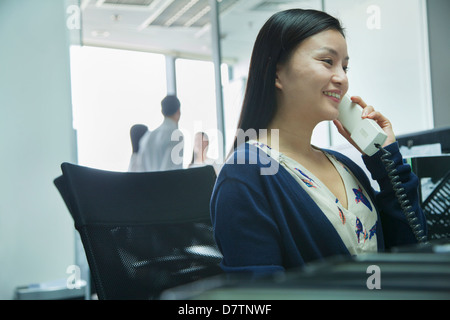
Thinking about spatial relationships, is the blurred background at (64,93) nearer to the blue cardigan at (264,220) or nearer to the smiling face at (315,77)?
the smiling face at (315,77)

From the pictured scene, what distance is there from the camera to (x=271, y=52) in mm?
947

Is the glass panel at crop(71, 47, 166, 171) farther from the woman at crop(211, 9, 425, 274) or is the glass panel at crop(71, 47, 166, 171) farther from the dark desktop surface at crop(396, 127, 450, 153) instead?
the woman at crop(211, 9, 425, 274)

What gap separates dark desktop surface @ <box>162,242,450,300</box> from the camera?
0.16 m

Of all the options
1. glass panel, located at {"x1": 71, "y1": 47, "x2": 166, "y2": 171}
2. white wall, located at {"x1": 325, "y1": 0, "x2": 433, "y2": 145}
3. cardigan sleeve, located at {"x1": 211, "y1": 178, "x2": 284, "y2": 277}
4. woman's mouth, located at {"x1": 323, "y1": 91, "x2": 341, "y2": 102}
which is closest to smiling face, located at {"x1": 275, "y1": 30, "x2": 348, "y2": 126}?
woman's mouth, located at {"x1": 323, "y1": 91, "x2": 341, "y2": 102}

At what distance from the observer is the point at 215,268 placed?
3.62 feet

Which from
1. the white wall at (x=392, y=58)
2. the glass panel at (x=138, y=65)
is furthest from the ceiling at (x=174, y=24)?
the white wall at (x=392, y=58)

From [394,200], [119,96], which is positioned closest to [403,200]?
[394,200]

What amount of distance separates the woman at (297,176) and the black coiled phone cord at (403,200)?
0.02 meters

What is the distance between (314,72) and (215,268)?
0.52 metres

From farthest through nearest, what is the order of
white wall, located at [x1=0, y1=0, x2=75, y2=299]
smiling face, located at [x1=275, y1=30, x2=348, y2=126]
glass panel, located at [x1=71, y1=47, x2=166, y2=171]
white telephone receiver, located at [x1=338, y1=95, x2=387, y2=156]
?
1. glass panel, located at [x1=71, y1=47, x2=166, y2=171]
2. white wall, located at [x1=0, y1=0, x2=75, y2=299]
3. white telephone receiver, located at [x1=338, y1=95, x2=387, y2=156]
4. smiling face, located at [x1=275, y1=30, x2=348, y2=126]

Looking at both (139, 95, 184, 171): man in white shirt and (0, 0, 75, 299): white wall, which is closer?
(0, 0, 75, 299): white wall

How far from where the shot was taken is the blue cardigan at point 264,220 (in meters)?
0.76
